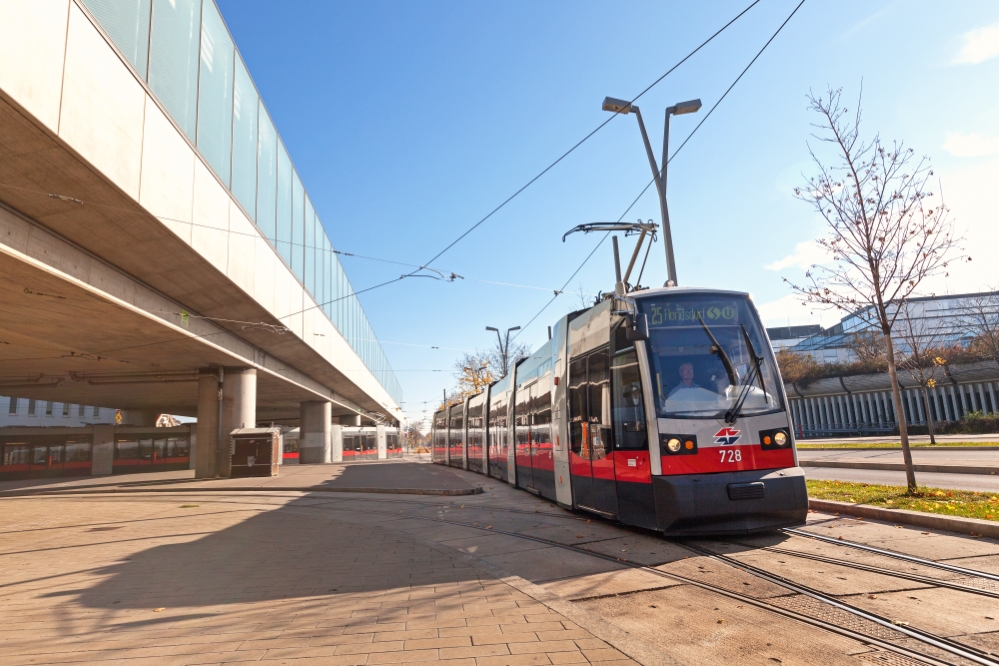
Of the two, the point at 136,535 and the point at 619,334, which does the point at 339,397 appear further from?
the point at 619,334

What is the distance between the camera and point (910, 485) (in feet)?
31.3

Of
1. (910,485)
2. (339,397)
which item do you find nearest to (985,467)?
(910,485)

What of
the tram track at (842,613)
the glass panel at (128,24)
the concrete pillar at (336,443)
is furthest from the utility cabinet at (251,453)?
the tram track at (842,613)

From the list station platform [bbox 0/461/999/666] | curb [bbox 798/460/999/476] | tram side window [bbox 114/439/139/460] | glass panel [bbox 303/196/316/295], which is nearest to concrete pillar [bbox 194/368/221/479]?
glass panel [bbox 303/196/316/295]

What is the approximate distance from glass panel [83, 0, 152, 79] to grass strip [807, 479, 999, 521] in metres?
15.2

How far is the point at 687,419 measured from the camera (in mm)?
7320

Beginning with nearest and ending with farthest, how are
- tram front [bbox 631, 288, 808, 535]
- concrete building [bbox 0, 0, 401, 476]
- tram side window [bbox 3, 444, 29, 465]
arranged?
tram front [bbox 631, 288, 808, 535]
concrete building [bbox 0, 0, 401, 476]
tram side window [bbox 3, 444, 29, 465]

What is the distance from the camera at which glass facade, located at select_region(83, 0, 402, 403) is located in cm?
1323

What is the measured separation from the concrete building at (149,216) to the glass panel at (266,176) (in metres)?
0.12

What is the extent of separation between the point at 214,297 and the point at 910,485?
1893 centimetres

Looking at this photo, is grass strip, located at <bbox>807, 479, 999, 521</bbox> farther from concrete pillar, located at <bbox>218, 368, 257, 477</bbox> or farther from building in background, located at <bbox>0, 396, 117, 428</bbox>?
building in background, located at <bbox>0, 396, 117, 428</bbox>

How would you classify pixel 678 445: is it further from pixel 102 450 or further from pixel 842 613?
pixel 102 450

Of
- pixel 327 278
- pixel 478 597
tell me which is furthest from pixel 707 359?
pixel 327 278

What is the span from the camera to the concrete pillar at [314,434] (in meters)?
46.2
